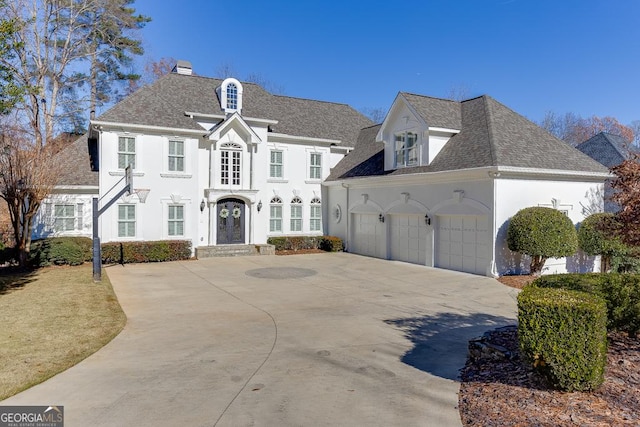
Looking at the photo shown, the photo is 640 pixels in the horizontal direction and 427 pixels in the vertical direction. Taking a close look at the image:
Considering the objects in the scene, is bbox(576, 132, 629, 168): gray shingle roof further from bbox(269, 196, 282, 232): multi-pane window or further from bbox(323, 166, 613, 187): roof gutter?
bbox(269, 196, 282, 232): multi-pane window

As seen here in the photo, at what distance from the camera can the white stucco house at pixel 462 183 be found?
15.4 m

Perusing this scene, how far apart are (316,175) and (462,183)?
10.9m

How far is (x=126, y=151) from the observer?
19.9 m

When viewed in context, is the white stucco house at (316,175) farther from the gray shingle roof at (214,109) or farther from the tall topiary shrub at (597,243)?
the tall topiary shrub at (597,243)

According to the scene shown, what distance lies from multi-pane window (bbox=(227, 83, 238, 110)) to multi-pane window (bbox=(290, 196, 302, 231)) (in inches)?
245

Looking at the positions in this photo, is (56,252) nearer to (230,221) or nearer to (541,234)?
(230,221)

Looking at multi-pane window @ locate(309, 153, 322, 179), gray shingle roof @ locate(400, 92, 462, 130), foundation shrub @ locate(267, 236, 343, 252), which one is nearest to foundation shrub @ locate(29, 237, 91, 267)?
foundation shrub @ locate(267, 236, 343, 252)

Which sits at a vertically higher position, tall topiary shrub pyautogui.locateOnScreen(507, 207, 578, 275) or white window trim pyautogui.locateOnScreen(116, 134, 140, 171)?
white window trim pyautogui.locateOnScreen(116, 134, 140, 171)

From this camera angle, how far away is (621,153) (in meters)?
29.6

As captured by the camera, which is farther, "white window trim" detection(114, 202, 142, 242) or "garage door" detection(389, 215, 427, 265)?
"white window trim" detection(114, 202, 142, 242)

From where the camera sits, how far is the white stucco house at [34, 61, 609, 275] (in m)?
16.1

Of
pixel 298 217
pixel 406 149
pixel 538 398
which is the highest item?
pixel 406 149

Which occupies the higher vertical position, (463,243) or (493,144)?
(493,144)

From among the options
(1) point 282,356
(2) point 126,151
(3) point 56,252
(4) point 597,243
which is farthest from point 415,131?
(3) point 56,252
